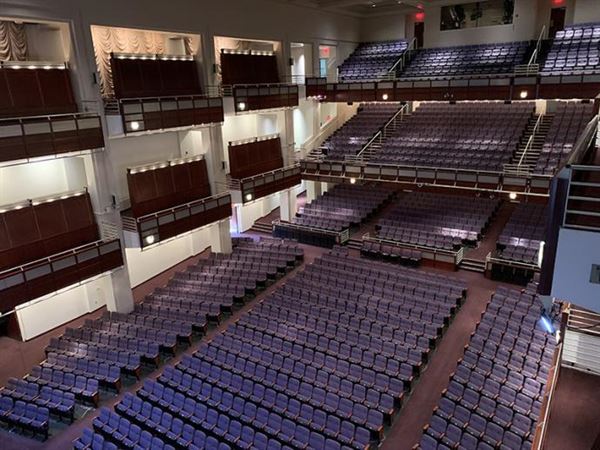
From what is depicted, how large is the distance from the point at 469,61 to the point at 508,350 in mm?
18096

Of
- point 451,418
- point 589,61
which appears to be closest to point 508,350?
point 451,418

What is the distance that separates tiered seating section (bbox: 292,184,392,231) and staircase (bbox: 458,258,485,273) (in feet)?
17.6

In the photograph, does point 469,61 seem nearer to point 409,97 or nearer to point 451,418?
point 409,97

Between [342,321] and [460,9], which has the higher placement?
[460,9]

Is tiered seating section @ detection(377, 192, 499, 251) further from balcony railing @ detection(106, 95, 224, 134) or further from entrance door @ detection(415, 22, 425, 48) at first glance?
entrance door @ detection(415, 22, 425, 48)

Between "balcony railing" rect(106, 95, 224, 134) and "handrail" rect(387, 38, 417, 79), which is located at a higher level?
"handrail" rect(387, 38, 417, 79)

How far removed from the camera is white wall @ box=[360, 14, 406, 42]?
93.1 feet

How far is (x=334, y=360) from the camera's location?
11.7 metres

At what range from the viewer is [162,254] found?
19.8 meters

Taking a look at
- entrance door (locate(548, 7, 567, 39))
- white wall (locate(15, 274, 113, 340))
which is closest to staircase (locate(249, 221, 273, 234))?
white wall (locate(15, 274, 113, 340))

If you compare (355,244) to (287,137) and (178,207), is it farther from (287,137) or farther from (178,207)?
(178,207)

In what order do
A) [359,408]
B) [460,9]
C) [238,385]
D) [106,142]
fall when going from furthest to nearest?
[460,9] < [106,142] < [238,385] < [359,408]

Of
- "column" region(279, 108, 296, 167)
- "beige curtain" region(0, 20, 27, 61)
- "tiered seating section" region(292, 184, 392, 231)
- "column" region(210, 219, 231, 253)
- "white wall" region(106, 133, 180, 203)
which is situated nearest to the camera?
"beige curtain" region(0, 20, 27, 61)

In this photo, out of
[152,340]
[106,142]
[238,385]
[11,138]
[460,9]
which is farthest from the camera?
[460,9]
